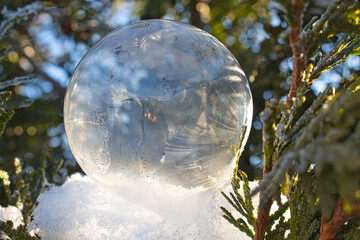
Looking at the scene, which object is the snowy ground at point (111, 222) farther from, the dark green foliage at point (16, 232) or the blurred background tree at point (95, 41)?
the blurred background tree at point (95, 41)

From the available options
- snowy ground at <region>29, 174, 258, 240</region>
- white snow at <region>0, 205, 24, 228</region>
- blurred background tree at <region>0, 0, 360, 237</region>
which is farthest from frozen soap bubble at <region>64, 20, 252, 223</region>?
blurred background tree at <region>0, 0, 360, 237</region>

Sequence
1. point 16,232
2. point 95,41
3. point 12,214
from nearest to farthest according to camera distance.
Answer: point 16,232 → point 12,214 → point 95,41

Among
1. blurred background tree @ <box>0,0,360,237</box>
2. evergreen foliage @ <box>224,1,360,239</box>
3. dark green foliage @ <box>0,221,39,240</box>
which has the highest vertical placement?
evergreen foliage @ <box>224,1,360,239</box>

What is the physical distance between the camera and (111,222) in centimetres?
93

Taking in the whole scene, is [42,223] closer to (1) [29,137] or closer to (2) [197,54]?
(2) [197,54]

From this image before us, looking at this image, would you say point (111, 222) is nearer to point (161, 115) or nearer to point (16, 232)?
point (16, 232)

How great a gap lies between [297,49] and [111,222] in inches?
23.7

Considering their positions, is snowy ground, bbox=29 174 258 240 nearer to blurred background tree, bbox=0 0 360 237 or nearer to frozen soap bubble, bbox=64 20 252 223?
frozen soap bubble, bbox=64 20 252 223

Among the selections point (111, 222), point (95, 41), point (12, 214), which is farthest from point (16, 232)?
point (95, 41)

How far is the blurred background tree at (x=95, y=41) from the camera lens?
71.9 inches

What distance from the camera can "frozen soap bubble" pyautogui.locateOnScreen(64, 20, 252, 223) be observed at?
2.47 feet

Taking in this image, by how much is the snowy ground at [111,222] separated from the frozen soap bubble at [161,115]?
0.09 metres

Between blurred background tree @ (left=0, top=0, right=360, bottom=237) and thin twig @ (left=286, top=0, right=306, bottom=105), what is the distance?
2.95 feet

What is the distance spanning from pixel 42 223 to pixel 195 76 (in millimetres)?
555
